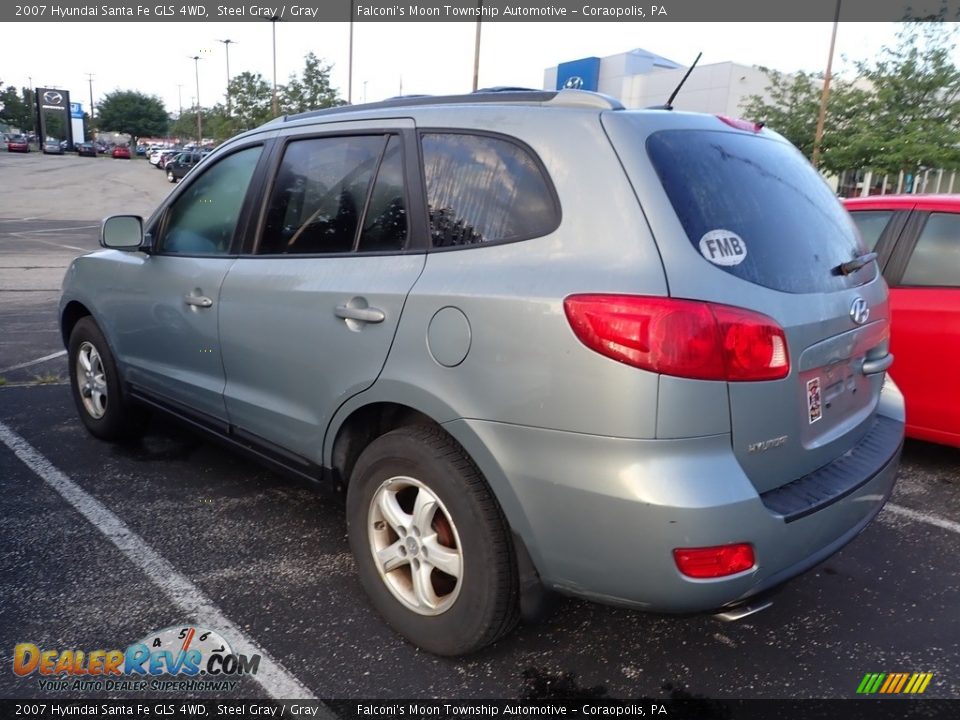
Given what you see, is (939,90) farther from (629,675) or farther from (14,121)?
(14,121)

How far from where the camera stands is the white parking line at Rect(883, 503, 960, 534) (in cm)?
370

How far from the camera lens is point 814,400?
2.32 m

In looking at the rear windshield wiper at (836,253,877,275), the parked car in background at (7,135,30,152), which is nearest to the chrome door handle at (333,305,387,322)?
the rear windshield wiper at (836,253,877,275)

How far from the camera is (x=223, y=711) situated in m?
2.32

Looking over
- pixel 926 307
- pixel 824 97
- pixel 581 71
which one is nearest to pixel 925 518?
pixel 926 307

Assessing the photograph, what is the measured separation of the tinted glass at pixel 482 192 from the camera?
7.50 ft

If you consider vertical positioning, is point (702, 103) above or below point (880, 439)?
above

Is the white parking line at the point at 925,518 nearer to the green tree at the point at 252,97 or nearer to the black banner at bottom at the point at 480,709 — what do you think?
the black banner at bottom at the point at 480,709

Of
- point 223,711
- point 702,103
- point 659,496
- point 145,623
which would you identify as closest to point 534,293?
point 659,496

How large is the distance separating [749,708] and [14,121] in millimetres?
121500

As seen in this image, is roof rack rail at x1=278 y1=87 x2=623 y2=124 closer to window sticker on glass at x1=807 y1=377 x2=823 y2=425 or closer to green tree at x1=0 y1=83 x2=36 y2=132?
window sticker on glass at x1=807 y1=377 x2=823 y2=425

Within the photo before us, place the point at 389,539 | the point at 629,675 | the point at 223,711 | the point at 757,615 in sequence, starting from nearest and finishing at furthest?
1. the point at 223,711
2. the point at 629,675
3. the point at 389,539
4. the point at 757,615

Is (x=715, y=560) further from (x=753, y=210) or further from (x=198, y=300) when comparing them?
(x=198, y=300)

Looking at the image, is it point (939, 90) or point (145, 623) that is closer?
point (145, 623)
